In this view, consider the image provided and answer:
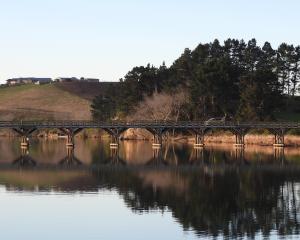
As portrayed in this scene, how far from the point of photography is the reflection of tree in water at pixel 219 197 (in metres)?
42.0

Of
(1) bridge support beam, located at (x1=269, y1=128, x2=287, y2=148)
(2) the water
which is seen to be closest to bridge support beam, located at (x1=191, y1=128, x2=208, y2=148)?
(1) bridge support beam, located at (x1=269, y1=128, x2=287, y2=148)

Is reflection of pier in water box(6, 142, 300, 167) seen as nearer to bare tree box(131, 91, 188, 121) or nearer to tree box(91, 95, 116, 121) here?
bare tree box(131, 91, 188, 121)

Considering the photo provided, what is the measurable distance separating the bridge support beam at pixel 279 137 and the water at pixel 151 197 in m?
14.4

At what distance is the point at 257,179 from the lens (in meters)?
64.8

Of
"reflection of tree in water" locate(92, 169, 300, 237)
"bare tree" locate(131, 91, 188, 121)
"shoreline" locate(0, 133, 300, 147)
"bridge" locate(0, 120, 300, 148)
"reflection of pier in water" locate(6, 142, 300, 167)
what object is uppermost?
"bare tree" locate(131, 91, 188, 121)

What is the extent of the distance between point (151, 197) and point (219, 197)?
196 inches

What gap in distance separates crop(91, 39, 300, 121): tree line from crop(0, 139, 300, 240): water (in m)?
29.5

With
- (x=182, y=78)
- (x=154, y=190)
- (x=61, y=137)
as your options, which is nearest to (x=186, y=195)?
(x=154, y=190)

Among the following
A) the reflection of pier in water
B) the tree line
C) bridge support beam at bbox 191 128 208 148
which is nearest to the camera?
the reflection of pier in water

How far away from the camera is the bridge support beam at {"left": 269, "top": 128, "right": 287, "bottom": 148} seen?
104 metres

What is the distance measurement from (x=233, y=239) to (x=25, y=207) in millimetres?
17339

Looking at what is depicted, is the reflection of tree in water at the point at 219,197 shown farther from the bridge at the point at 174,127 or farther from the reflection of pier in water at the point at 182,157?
the bridge at the point at 174,127

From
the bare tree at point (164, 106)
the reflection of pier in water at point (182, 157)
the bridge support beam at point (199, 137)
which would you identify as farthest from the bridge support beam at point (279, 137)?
the bare tree at point (164, 106)

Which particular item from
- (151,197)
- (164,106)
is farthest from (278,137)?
(151,197)
